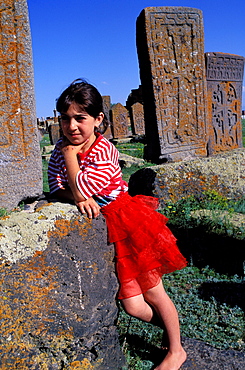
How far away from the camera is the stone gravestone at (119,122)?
51.8 feet

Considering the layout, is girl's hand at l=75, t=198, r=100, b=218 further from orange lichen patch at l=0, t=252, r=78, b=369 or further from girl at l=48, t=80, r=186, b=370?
orange lichen patch at l=0, t=252, r=78, b=369

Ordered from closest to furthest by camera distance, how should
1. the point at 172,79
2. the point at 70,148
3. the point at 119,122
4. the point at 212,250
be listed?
the point at 70,148 < the point at 212,250 < the point at 172,79 < the point at 119,122

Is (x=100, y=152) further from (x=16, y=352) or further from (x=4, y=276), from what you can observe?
(x=16, y=352)

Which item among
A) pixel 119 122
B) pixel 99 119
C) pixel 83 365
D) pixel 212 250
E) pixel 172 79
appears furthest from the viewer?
pixel 119 122

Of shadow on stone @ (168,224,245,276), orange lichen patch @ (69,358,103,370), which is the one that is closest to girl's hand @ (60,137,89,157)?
orange lichen patch @ (69,358,103,370)

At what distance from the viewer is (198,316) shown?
2510 millimetres

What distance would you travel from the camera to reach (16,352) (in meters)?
1.33

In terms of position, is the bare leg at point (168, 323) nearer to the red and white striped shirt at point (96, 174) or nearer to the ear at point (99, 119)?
the red and white striped shirt at point (96, 174)

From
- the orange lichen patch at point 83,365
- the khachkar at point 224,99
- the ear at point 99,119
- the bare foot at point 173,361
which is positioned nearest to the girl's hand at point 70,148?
the ear at point 99,119

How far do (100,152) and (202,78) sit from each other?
4406 mm

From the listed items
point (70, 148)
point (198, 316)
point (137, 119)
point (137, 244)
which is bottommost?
point (198, 316)

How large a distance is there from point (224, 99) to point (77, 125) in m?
5.23

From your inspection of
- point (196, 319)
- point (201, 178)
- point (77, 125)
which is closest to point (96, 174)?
point (77, 125)

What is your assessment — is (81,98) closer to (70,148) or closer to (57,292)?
(70,148)
